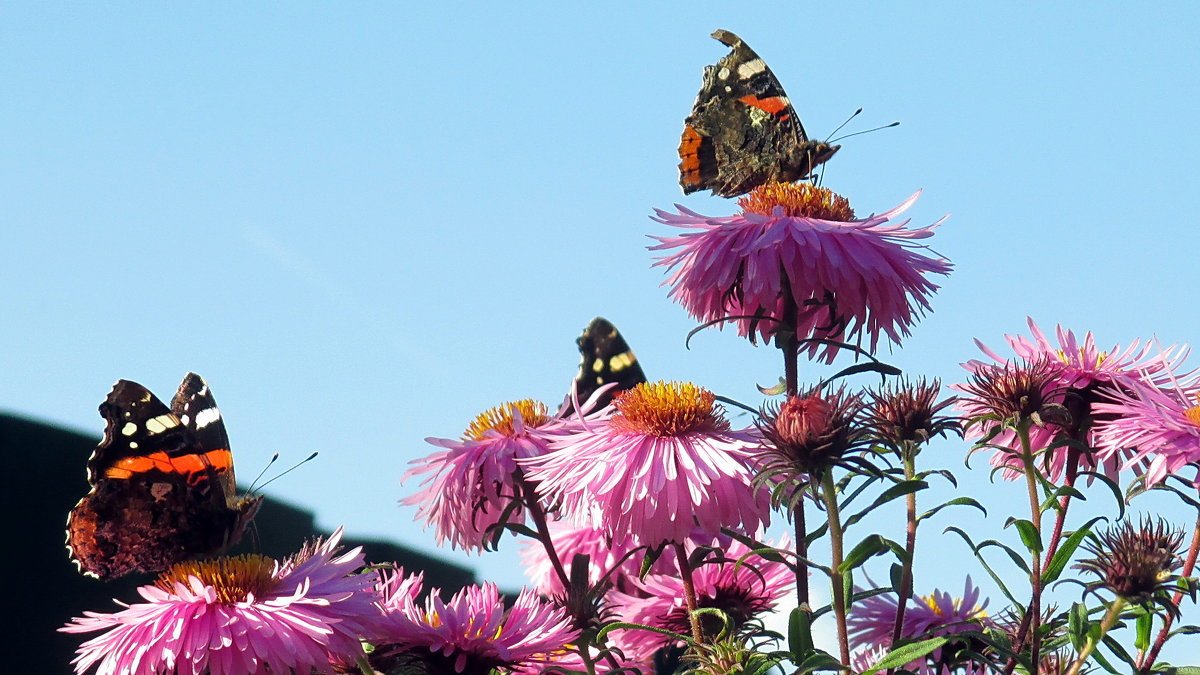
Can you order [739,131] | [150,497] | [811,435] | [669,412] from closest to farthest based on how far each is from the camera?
[811,435] < [669,412] < [150,497] < [739,131]

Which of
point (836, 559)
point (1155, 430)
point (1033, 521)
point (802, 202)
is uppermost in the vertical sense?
point (802, 202)

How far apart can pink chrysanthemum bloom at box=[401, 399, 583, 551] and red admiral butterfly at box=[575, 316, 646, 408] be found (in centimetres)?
33

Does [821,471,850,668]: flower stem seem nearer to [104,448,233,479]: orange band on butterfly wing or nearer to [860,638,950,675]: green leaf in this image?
[860,638,950,675]: green leaf

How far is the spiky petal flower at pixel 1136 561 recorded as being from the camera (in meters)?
1.91

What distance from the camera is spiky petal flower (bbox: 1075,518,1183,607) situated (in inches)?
75.2

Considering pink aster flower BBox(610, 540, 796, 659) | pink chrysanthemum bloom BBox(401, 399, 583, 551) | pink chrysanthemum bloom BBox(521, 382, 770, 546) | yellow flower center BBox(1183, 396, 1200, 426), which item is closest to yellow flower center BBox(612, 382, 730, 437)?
pink chrysanthemum bloom BBox(521, 382, 770, 546)

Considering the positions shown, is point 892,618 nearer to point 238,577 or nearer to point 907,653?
point 907,653

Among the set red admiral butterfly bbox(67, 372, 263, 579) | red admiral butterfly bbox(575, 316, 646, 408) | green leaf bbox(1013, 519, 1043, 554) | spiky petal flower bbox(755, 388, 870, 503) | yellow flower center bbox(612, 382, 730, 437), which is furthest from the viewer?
red admiral butterfly bbox(575, 316, 646, 408)

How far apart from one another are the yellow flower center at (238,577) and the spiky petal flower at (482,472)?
1.23ft

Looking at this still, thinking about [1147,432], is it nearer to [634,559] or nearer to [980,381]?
[980,381]

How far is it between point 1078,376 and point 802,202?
1.92 feet

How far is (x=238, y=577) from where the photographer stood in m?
1.99

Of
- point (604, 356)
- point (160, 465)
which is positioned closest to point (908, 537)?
point (604, 356)

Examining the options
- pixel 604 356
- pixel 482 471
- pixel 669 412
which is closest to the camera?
pixel 669 412
